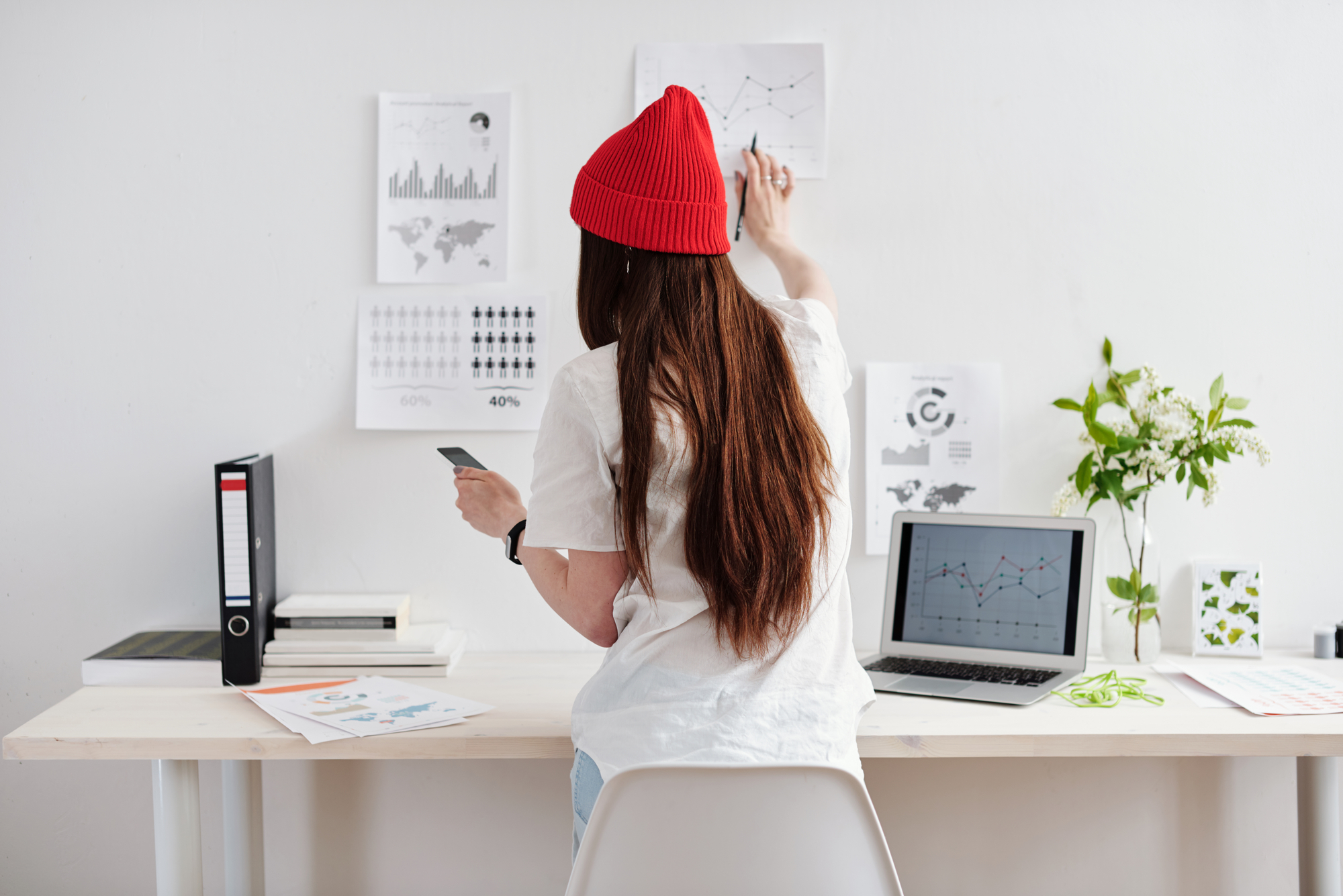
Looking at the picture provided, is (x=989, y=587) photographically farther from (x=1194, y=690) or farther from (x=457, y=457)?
(x=457, y=457)

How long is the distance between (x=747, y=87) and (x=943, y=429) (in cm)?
73

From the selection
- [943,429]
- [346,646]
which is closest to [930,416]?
[943,429]

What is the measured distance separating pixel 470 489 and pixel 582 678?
0.42m

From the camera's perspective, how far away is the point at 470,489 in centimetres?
131

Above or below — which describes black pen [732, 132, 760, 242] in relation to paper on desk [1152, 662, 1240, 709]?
above

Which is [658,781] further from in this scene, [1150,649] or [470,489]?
[1150,649]

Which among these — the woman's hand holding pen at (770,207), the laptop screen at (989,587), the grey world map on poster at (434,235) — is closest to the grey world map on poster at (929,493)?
the laptop screen at (989,587)

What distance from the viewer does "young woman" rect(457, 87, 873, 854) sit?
955mm

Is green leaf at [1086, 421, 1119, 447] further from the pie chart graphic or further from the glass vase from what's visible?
the pie chart graphic

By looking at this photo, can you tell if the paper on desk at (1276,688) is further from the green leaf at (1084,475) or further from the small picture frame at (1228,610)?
the green leaf at (1084,475)

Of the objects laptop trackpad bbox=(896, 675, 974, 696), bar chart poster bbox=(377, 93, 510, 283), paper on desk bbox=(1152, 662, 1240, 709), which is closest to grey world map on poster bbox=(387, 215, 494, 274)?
bar chart poster bbox=(377, 93, 510, 283)

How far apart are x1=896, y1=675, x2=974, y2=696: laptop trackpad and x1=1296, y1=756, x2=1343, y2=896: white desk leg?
0.56 m

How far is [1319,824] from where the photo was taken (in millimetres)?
1438

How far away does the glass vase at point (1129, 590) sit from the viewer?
1.60 metres
